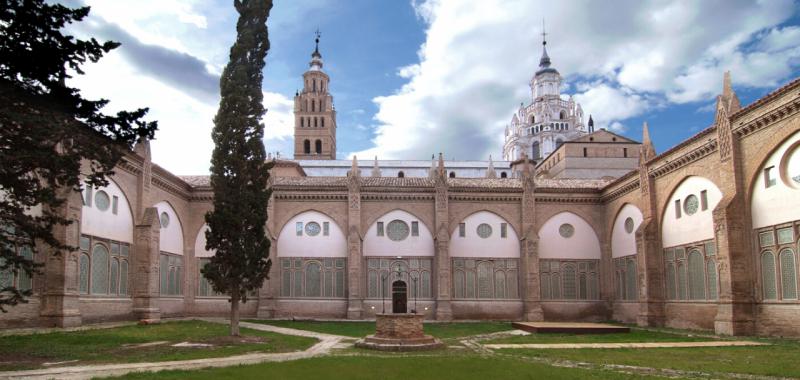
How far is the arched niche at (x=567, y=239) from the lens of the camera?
42.4 m

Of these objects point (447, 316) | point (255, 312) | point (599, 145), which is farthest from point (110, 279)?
point (599, 145)

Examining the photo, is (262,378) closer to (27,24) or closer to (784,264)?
(27,24)

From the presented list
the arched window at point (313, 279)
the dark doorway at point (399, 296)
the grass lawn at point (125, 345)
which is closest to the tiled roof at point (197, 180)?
the arched window at point (313, 279)

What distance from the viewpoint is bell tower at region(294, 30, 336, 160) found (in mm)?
93188

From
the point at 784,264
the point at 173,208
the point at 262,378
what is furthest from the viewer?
the point at 173,208

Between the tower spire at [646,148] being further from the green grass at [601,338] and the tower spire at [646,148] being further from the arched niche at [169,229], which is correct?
the arched niche at [169,229]

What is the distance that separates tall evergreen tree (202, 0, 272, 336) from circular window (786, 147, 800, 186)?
66.8 feet

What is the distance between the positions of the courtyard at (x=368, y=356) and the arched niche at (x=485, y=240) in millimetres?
14161

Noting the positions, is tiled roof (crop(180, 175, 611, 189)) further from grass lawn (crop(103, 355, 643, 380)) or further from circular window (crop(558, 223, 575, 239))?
grass lawn (crop(103, 355, 643, 380))

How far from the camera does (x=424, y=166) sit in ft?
313

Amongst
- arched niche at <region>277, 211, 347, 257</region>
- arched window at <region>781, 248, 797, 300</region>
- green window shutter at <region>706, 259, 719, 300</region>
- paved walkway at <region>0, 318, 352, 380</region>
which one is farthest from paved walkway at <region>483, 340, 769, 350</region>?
arched niche at <region>277, 211, 347, 257</region>

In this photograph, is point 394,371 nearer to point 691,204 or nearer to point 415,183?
point 691,204

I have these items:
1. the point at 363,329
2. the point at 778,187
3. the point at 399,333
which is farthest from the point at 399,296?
the point at 778,187

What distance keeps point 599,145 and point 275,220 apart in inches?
1420
